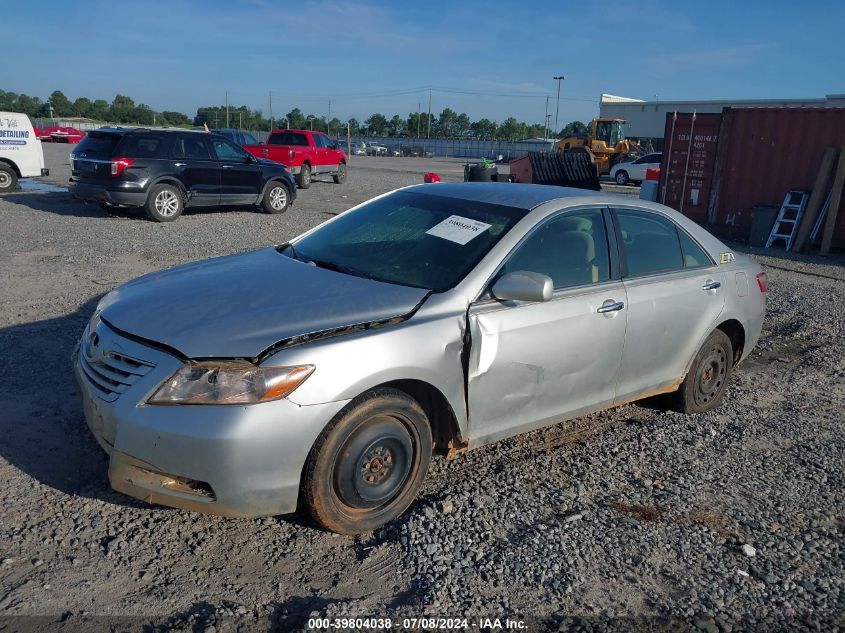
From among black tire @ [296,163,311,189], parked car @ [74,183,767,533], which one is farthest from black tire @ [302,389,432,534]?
black tire @ [296,163,311,189]

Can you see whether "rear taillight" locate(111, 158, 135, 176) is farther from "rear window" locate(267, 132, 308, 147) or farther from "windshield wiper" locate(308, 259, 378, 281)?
"windshield wiper" locate(308, 259, 378, 281)

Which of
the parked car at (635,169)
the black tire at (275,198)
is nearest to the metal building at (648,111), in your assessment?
the parked car at (635,169)

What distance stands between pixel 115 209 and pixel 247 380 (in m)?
13.1

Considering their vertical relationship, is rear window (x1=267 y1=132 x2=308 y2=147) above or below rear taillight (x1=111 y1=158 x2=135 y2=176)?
above

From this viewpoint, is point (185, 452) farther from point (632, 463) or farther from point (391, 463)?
point (632, 463)

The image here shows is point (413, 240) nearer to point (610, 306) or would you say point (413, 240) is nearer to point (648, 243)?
point (610, 306)

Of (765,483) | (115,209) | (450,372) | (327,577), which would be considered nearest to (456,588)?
(327,577)

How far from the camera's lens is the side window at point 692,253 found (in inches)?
194

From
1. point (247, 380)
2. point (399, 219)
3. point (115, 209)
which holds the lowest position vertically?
point (115, 209)

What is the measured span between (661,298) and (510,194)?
1.18 metres

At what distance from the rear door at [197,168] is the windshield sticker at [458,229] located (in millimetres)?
10912

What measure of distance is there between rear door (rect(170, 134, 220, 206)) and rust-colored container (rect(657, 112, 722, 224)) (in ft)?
32.7

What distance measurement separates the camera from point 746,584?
3176 mm

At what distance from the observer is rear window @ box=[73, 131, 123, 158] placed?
43.3 feet
